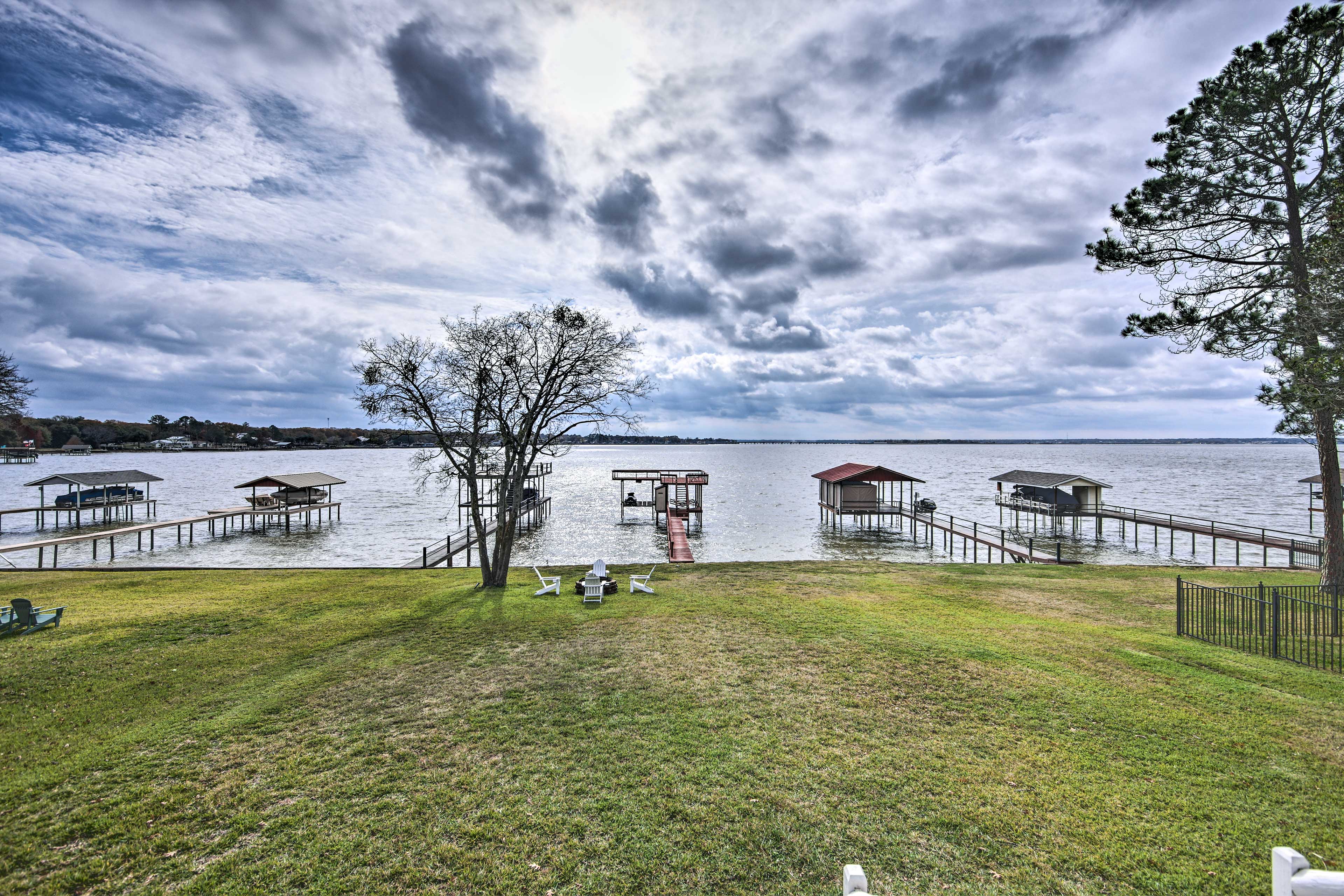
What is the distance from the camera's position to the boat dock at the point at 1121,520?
3125cm

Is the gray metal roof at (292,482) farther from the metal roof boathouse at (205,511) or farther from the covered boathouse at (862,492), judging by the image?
the covered boathouse at (862,492)

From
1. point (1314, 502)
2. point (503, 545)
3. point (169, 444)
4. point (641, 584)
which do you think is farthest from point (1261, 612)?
point (169, 444)

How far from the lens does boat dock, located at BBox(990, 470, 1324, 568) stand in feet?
103

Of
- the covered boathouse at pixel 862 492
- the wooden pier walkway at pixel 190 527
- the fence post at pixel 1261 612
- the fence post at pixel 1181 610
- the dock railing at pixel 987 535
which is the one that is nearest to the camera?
the fence post at pixel 1261 612

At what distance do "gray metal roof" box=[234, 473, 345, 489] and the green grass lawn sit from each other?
38266 millimetres

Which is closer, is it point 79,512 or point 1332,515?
point 1332,515

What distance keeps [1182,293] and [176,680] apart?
76.8ft

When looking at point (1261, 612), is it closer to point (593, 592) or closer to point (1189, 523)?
point (593, 592)

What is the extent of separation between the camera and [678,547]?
2989cm

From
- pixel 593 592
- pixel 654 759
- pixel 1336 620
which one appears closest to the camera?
pixel 654 759

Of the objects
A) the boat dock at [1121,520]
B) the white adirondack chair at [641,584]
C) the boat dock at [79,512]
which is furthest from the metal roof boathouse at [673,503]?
the boat dock at [79,512]

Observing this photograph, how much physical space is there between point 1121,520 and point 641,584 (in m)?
42.3

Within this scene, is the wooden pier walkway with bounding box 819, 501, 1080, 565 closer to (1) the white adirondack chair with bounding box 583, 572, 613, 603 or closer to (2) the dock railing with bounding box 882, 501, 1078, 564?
(2) the dock railing with bounding box 882, 501, 1078, 564

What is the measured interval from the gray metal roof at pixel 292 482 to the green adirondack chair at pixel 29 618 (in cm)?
3697
